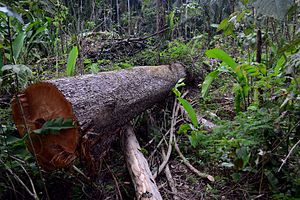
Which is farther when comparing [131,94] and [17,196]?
[131,94]

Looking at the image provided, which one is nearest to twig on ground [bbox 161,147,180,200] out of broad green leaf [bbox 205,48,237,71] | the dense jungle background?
the dense jungle background

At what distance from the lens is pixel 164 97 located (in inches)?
120

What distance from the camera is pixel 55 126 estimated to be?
1.49 metres

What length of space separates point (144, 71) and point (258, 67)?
100 centimetres

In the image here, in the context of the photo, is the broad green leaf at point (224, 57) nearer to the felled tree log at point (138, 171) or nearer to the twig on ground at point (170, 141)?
the twig on ground at point (170, 141)

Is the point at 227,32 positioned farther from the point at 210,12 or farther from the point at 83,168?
the point at 210,12

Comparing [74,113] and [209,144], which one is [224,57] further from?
[74,113]

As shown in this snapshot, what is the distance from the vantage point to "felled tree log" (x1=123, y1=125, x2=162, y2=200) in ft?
5.34

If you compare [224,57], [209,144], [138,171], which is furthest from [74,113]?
[224,57]

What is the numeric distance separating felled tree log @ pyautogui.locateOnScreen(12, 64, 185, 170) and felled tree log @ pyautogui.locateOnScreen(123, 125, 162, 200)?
0.45 feet

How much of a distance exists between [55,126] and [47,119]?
14 centimetres

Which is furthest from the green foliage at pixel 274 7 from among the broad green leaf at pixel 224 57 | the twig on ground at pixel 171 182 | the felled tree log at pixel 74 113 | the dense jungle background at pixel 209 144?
the broad green leaf at pixel 224 57

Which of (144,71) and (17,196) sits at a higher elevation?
(144,71)

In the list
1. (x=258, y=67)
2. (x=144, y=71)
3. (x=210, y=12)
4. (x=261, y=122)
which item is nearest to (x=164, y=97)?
(x=144, y=71)
